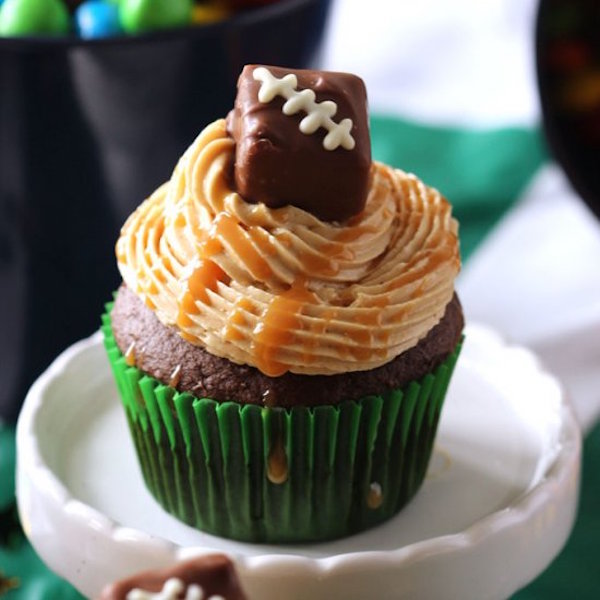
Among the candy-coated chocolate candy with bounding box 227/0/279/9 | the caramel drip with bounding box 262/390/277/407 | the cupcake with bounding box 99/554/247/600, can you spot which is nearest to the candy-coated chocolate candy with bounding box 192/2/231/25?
the candy-coated chocolate candy with bounding box 227/0/279/9

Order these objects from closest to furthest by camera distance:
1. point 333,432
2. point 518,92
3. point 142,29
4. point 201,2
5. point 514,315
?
1. point 333,432
2. point 142,29
3. point 201,2
4. point 514,315
5. point 518,92

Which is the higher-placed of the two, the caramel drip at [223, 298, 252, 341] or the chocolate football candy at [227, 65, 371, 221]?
Result: the chocolate football candy at [227, 65, 371, 221]

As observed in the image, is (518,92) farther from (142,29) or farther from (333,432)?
(333,432)

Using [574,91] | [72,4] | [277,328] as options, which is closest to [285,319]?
[277,328]

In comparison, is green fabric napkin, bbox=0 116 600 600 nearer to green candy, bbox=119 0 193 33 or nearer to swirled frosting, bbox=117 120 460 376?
swirled frosting, bbox=117 120 460 376

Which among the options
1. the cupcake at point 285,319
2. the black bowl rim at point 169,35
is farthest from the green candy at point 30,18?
the cupcake at point 285,319

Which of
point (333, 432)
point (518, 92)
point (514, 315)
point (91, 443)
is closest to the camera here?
point (333, 432)

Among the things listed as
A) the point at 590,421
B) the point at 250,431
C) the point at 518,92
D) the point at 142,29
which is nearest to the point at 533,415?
Answer: the point at 590,421
